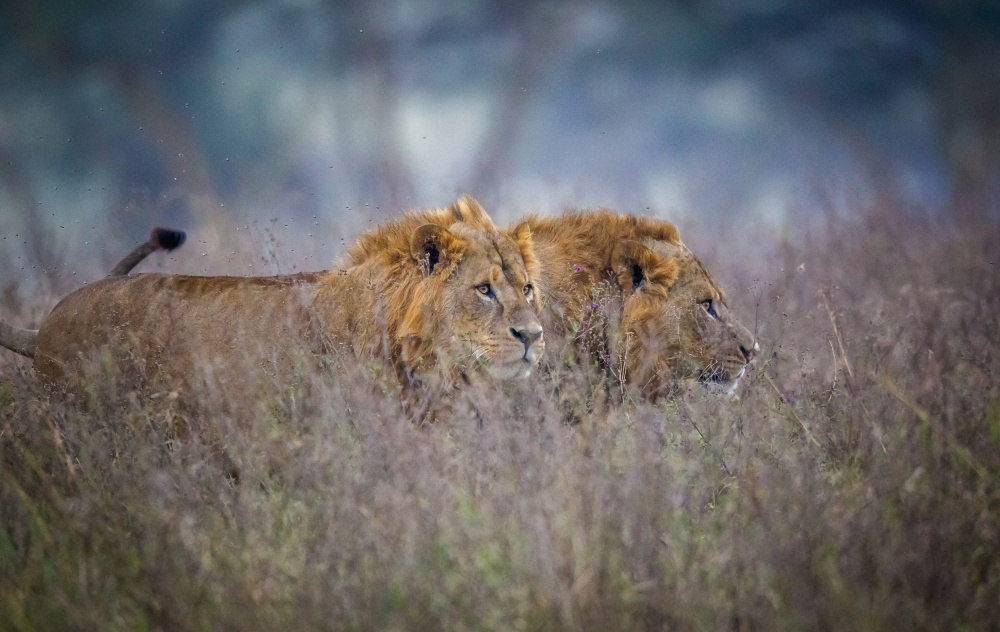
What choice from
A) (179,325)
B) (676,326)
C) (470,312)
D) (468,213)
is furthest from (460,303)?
(179,325)

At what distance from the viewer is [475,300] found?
15.0ft

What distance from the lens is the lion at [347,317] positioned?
14.8ft

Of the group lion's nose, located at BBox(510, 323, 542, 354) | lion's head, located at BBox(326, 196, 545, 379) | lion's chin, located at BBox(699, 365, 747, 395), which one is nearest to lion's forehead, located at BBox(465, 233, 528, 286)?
lion's head, located at BBox(326, 196, 545, 379)

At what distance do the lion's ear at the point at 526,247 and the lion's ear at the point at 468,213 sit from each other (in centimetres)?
19

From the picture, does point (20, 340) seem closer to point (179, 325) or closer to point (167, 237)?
point (167, 237)

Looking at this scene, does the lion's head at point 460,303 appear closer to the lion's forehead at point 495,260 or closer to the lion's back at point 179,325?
the lion's forehead at point 495,260

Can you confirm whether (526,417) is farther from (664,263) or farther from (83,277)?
(83,277)

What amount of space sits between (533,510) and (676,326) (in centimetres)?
217

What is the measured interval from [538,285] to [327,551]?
228 centimetres

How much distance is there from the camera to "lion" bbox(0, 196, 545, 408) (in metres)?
4.50

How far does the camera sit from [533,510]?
3125 millimetres

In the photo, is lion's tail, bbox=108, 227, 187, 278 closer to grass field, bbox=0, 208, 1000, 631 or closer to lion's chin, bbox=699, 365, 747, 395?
grass field, bbox=0, 208, 1000, 631

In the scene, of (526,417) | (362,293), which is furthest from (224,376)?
(526,417)

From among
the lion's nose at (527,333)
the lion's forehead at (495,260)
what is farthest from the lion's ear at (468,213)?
the lion's nose at (527,333)
